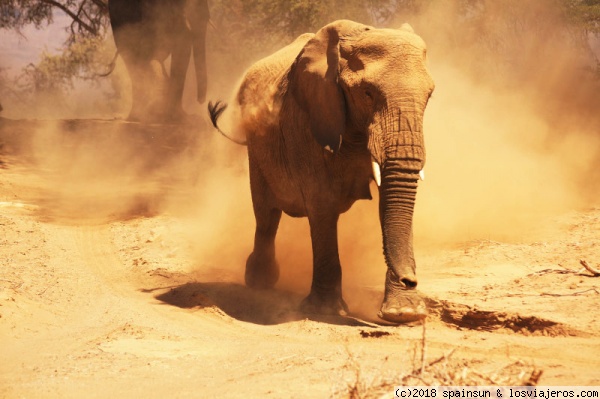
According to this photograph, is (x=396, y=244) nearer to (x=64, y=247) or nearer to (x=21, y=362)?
(x=21, y=362)

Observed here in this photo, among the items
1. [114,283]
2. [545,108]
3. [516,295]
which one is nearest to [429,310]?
[516,295]

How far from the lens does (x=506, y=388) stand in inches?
167

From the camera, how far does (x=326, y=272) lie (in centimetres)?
746

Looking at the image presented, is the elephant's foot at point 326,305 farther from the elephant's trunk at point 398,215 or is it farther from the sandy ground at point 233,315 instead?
the elephant's trunk at point 398,215

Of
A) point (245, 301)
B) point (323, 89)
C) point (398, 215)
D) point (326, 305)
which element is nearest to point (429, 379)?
point (398, 215)

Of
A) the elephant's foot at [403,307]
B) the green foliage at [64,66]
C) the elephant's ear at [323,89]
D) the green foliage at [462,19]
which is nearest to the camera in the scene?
the elephant's foot at [403,307]

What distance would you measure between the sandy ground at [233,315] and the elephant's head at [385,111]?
634 millimetres

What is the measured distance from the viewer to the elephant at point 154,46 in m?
18.8

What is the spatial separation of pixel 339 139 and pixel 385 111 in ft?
1.97

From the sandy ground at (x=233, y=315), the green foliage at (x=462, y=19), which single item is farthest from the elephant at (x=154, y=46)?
the sandy ground at (x=233, y=315)

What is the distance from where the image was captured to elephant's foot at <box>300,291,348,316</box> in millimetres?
7402

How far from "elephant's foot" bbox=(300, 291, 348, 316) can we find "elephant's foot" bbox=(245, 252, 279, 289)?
143 cm

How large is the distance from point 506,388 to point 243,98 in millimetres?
5311

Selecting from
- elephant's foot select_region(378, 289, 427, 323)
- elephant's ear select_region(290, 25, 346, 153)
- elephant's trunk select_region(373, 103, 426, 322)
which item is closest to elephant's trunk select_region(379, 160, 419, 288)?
elephant's trunk select_region(373, 103, 426, 322)
